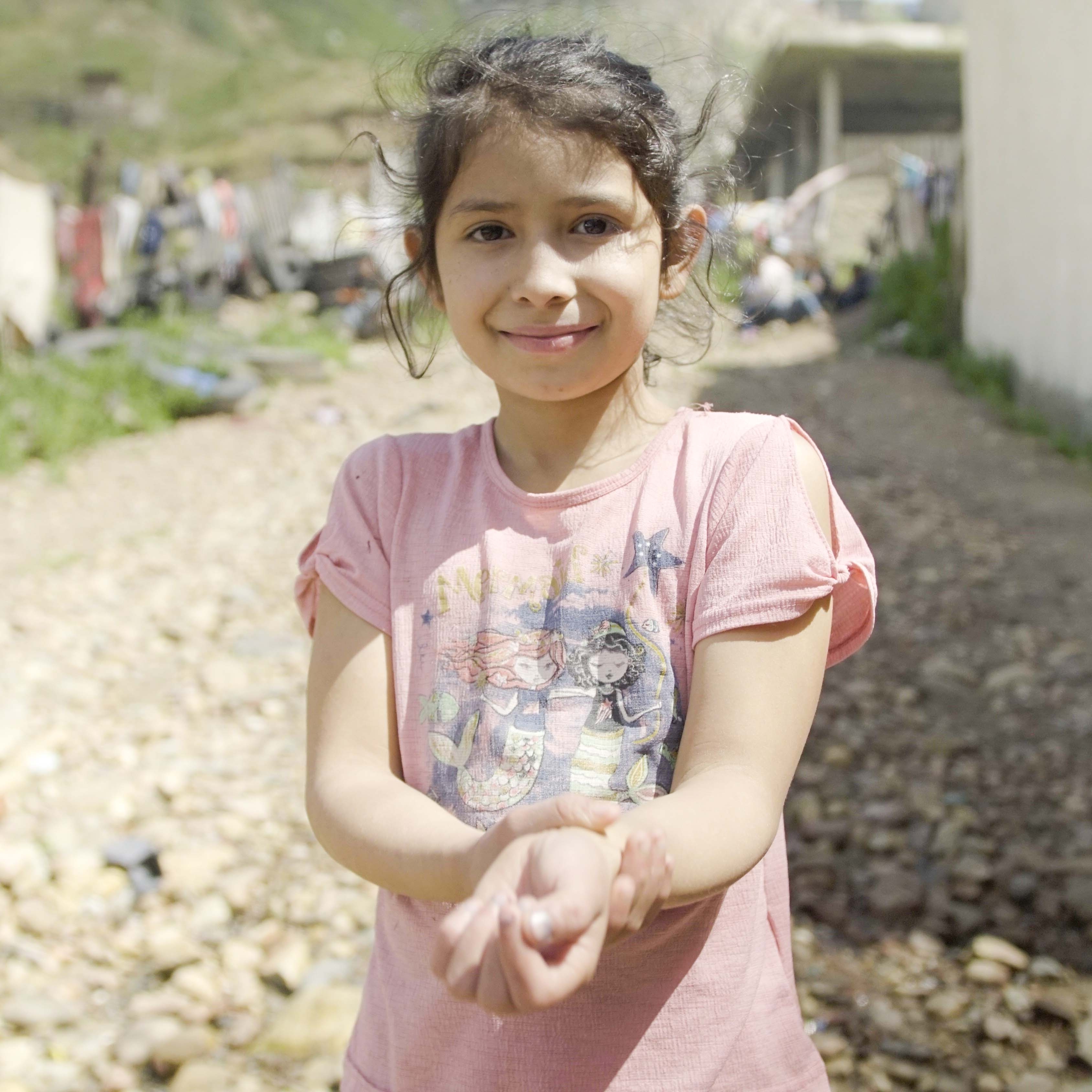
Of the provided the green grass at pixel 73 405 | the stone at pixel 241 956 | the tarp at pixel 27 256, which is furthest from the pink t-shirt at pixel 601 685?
the tarp at pixel 27 256

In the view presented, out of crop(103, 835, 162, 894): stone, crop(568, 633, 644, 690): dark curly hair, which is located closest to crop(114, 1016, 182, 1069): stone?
crop(103, 835, 162, 894): stone

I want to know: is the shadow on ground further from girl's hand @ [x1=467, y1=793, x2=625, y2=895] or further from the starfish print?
girl's hand @ [x1=467, y1=793, x2=625, y2=895]

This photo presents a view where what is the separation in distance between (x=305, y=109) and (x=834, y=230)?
11.0 meters

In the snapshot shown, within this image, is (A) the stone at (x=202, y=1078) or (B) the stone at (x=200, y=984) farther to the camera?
(B) the stone at (x=200, y=984)

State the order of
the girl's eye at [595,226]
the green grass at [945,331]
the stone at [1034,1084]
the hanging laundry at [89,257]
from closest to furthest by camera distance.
Answer: the girl's eye at [595,226], the stone at [1034,1084], the green grass at [945,331], the hanging laundry at [89,257]

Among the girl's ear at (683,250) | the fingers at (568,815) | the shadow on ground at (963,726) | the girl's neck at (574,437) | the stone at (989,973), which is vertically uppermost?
the girl's ear at (683,250)

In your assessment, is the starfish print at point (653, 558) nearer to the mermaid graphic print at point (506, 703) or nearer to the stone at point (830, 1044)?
the mermaid graphic print at point (506, 703)

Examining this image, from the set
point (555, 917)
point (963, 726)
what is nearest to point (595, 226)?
point (555, 917)

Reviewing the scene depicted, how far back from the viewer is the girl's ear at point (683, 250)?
1389mm

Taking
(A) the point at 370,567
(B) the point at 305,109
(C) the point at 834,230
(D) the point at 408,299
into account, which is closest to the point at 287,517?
(D) the point at 408,299

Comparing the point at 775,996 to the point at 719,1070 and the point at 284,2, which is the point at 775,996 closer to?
the point at 719,1070

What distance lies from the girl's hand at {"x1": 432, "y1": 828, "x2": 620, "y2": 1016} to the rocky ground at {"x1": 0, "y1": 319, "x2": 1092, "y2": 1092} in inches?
56.6

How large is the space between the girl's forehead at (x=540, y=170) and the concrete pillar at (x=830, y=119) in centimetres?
1469

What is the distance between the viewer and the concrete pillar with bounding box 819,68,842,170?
14672 millimetres
